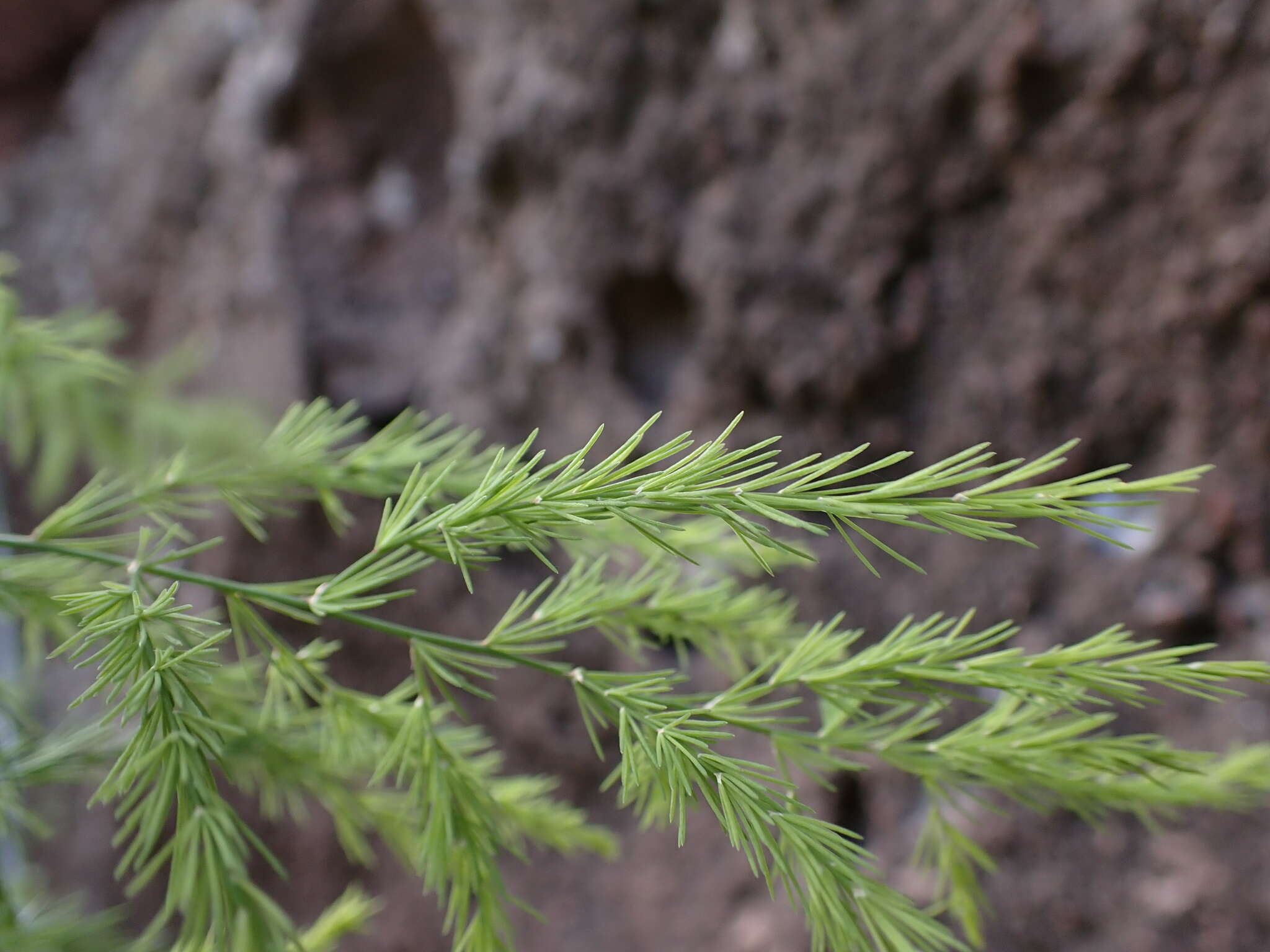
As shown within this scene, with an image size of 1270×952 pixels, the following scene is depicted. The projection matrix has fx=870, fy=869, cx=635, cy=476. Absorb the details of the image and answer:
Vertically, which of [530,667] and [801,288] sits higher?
[530,667]

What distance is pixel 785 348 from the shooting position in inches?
45.4

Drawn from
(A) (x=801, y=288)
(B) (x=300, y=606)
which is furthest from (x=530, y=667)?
(A) (x=801, y=288)

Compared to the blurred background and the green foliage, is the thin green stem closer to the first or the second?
the green foliage

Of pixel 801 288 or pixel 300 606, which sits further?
pixel 801 288

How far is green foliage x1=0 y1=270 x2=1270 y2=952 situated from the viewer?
30cm

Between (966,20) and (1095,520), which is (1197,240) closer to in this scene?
(966,20)

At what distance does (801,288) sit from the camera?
1.15 m

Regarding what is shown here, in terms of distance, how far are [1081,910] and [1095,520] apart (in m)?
0.93

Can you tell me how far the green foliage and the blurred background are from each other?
55 cm

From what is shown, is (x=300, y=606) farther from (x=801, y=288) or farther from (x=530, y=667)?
(x=801, y=288)

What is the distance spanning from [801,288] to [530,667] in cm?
85

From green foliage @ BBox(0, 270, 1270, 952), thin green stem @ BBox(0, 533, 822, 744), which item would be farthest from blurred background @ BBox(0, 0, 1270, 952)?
thin green stem @ BBox(0, 533, 822, 744)

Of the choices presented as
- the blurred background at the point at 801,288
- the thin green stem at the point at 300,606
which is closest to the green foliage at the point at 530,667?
the thin green stem at the point at 300,606

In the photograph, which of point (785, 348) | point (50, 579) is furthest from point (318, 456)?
point (785, 348)
